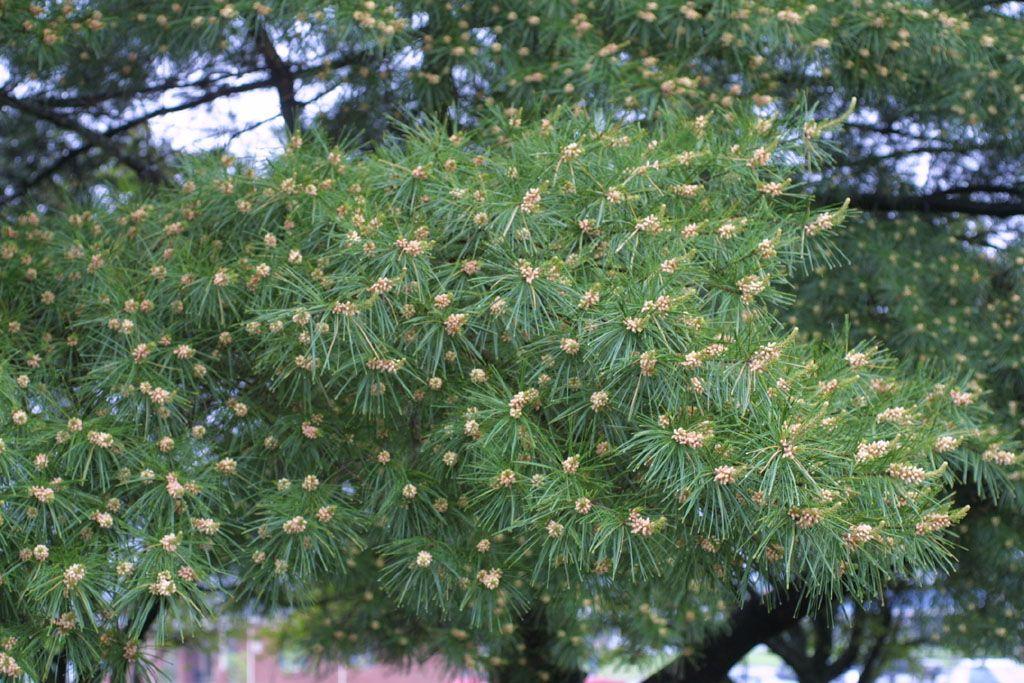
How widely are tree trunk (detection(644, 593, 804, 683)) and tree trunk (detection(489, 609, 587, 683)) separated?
1.91 ft

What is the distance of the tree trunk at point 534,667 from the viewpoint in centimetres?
616

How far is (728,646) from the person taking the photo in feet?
20.8

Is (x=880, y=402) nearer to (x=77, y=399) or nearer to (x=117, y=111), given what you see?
(x=77, y=399)

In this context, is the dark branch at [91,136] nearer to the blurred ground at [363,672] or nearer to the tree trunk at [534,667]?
the tree trunk at [534,667]

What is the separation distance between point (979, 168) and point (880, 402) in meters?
2.81

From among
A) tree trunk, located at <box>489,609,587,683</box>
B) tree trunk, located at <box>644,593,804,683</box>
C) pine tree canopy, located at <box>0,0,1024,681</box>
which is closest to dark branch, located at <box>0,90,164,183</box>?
pine tree canopy, located at <box>0,0,1024,681</box>

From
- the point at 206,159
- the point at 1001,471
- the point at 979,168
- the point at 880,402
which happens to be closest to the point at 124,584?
the point at 206,159

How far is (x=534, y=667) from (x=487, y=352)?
3380 mm

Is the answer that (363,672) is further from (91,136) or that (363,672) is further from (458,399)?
(458,399)

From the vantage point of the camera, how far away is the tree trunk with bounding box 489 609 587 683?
6.16 m

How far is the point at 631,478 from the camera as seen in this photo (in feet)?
10.4

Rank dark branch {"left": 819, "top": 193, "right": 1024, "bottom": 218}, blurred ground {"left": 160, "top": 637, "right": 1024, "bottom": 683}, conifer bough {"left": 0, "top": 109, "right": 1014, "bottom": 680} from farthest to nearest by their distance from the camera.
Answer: blurred ground {"left": 160, "top": 637, "right": 1024, "bottom": 683} → dark branch {"left": 819, "top": 193, "right": 1024, "bottom": 218} → conifer bough {"left": 0, "top": 109, "right": 1014, "bottom": 680}

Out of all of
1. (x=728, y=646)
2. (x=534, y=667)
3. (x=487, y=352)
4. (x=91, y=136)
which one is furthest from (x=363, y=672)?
(x=487, y=352)

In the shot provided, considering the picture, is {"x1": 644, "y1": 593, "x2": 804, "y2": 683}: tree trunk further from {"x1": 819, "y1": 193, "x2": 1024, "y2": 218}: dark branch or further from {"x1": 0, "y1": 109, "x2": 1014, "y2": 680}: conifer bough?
{"x1": 0, "y1": 109, "x2": 1014, "y2": 680}: conifer bough
